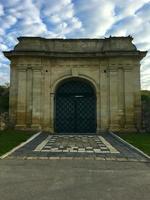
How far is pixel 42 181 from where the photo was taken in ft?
18.5

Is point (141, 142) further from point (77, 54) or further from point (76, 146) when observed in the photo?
point (77, 54)

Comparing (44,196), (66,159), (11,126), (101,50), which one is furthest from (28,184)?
(101,50)

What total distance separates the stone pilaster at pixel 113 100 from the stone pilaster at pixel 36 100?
4.13 meters

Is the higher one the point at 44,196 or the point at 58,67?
the point at 58,67

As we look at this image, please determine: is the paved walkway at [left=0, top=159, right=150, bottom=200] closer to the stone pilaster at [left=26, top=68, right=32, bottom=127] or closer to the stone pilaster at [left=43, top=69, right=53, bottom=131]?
the stone pilaster at [left=26, top=68, right=32, bottom=127]

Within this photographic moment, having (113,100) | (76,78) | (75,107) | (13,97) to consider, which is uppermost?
(76,78)

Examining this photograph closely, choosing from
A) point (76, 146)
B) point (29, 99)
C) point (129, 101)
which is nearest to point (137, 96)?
point (129, 101)

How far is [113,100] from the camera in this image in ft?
57.0

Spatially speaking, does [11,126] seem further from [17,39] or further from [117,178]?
[117,178]

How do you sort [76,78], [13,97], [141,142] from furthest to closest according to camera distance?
[76,78] → [13,97] → [141,142]

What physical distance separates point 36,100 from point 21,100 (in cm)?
86

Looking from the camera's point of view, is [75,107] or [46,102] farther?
[75,107]

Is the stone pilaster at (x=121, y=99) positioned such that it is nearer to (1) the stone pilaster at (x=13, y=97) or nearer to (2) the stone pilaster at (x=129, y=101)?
(2) the stone pilaster at (x=129, y=101)

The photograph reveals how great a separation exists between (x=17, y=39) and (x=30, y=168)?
12.7 meters
